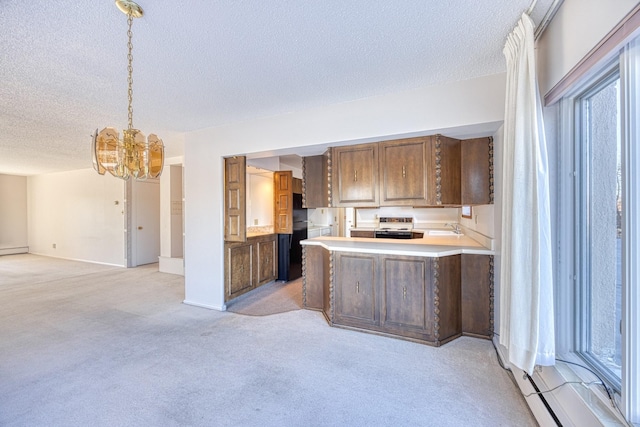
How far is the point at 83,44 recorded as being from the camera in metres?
1.92

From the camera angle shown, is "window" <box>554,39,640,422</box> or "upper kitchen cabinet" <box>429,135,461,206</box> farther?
"upper kitchen cabinet" <box>429,135,461,206</box>

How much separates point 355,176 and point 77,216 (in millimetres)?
8280

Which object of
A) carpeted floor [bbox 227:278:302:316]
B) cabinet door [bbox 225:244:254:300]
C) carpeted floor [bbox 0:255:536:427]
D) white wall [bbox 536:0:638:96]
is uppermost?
white wall [bbox 536:0:638:96]

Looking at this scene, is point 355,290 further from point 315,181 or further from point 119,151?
point 119,151

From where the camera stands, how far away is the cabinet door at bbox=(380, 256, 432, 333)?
2775 mm

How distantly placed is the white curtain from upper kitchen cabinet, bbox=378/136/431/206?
111 cm

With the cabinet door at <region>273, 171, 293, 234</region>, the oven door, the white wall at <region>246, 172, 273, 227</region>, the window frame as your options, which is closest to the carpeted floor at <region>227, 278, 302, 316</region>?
the cabinet door at <region>273, 171, 293, 234</region>

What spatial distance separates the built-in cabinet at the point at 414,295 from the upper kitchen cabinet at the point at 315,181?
0.82 m

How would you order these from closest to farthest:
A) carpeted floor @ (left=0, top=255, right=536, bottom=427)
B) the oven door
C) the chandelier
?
carpeted floor @ (left=0, top=255, right=536, bottom=427)
the chandelier
the oven door

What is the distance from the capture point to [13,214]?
28.0 feet

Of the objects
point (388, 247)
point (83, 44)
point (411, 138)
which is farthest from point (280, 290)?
point (83, 44)

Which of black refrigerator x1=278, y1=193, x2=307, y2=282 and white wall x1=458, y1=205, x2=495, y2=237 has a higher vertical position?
white wall x1=458, y1=205, x2=495, y2=237

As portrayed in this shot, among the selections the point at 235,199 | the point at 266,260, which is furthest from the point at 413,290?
the point at 266,260

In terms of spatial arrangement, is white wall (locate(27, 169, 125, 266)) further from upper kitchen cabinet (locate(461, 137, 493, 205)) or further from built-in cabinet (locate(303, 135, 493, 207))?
upper kitchen cabinet (locate(461, 137, 493, 205))
